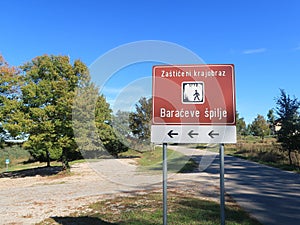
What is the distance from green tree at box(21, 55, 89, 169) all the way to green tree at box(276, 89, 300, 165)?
556 inches

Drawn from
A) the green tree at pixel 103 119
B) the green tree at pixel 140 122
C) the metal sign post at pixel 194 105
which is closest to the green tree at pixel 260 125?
the green tree at pixel 140 122

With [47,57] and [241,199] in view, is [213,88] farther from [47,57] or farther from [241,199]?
[47,57]

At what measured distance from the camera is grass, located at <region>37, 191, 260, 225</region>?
6.52 metres

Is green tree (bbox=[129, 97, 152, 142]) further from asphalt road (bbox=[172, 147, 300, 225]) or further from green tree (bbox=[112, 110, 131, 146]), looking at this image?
asphalt road (bbox=[172, 147, 300, 225])

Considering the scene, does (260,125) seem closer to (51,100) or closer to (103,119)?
(103,119)

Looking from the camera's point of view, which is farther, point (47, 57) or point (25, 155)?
point (25, 155)

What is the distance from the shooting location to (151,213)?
732 centimetres

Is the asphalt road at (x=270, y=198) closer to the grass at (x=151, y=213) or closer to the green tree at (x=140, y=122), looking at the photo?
the grass at (x=151, y=213)

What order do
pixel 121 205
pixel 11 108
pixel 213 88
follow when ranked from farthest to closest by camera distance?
pixel 11 108
pixel 121 205
pixel 213 88

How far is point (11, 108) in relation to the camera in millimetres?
17953

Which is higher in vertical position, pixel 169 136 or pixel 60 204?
pixel 169 136

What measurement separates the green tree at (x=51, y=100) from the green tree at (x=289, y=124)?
14117mm

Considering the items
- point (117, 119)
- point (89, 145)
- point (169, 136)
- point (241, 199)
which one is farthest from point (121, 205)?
point (117, 119)

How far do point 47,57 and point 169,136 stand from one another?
17.2m
